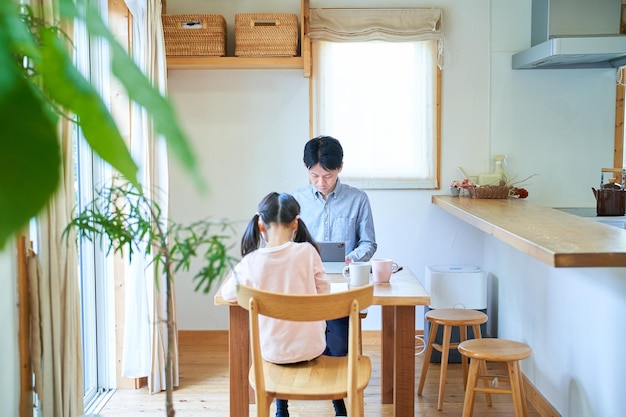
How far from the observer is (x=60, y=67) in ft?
0.72

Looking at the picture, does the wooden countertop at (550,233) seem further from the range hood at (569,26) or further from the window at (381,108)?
the range hood at (569,26)

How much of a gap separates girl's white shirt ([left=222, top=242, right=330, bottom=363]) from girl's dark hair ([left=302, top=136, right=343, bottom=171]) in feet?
3.24

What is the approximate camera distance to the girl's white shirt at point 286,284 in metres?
2.31

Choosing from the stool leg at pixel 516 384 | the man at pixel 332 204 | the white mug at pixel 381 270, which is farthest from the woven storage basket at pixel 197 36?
the stool leg at pixel 516 384

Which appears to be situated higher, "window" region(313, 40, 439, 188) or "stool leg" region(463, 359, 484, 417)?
"window" region(313, 40, 439, 188)

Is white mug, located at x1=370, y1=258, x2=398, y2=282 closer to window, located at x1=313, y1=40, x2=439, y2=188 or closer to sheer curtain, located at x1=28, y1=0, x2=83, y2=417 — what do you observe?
sheer curtain, located at x1=28, y1=0, x2=83, y2=417

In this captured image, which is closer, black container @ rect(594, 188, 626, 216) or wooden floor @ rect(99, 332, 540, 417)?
wooden floor @ rect(99, 332, 540, 417)

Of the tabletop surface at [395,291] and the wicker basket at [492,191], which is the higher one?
the wicker basket at [492,191]

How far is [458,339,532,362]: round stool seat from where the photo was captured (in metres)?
2.77

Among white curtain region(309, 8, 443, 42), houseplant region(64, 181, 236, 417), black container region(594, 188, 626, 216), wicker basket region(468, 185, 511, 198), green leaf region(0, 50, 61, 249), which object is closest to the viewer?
A: green leaf region(0, 50, 61, 249)

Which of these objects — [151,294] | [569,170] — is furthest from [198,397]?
[569,170]

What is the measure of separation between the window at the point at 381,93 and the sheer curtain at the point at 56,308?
7.39 feet

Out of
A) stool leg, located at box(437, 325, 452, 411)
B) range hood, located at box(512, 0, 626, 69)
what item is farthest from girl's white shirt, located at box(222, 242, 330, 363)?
range hood, located at box(512, 0, 626, 69)

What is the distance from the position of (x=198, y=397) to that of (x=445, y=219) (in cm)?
194
